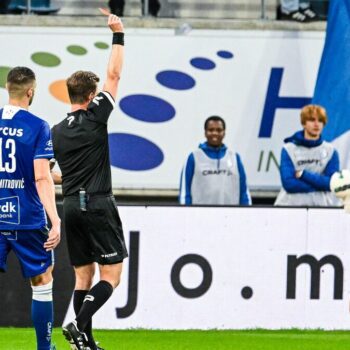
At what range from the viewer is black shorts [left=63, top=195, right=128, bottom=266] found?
29.8ft

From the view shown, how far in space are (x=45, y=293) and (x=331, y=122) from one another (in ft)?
22.8

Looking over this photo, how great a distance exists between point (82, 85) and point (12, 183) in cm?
94

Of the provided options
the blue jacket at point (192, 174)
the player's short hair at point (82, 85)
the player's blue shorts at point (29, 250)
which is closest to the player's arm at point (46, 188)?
the player's blue shorts at point (29, 250)

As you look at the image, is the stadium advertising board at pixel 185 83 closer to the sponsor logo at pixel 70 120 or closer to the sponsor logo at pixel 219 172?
the sponsor logo at pixel 219 172

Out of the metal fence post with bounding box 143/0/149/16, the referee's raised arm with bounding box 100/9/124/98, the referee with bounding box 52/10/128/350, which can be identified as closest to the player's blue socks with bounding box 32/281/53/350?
the referee with bounding box 52/10/128/350

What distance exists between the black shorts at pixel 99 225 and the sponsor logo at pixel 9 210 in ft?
2.11

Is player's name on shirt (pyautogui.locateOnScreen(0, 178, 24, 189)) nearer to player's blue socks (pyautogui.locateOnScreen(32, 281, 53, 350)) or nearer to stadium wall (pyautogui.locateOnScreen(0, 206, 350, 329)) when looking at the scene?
player's blue socks (pyautogui.locateOnScreen(32, 281, 53, 350))

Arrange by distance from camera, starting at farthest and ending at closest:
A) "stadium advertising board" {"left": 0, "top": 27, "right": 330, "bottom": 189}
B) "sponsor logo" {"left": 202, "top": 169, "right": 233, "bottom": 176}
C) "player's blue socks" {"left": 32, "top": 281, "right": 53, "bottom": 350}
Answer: "stadium advertising board" {"left": 0, "top": 27, "right": 330, "bottom": 189} < "sponsor logo" {"left": 202, "top": 169, "right": 233, "bottom": 176} < "player's blue socks" {"left": 32, "top": 281, "right": 53, "bottom": 350}

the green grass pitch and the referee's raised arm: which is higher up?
the referee's raised arm

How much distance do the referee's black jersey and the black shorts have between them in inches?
3.3

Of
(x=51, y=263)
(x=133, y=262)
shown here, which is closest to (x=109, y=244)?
(x=51, y=263)

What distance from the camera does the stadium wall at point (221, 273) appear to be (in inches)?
456

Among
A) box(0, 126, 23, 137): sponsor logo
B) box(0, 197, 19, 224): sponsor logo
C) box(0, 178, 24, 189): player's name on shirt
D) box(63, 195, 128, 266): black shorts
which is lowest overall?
box(63, 195, 128, 266): black shorts

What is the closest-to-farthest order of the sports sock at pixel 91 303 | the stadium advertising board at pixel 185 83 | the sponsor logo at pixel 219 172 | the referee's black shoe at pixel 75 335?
the referee's black shoe at pixel 75 335, the sports sock at pixel 91 303, the sponsor logo at pixel 219 172, the stadium advertising board at pixel 185 83
